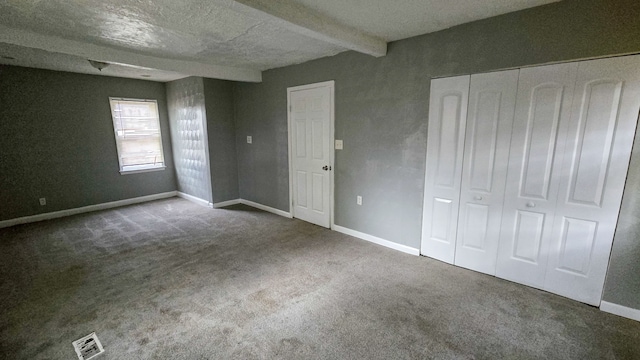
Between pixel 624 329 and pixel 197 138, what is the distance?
5873 mm

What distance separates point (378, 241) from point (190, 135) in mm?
4112

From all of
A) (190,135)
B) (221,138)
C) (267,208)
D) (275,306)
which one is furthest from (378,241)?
(190,135)

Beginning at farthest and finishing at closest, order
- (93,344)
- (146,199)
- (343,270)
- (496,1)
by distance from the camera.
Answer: (146,199), (343,270), (496,1), (93,344)

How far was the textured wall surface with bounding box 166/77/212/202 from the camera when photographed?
5.07 meters

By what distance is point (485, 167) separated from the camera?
8.71ft

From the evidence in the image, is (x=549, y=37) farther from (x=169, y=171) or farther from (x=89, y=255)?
(x=169, y=171)

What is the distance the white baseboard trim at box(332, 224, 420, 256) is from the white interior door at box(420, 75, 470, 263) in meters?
0.18

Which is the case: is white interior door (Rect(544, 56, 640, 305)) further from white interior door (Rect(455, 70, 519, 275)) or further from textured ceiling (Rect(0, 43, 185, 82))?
textured ceiling (Rect(0, 43, 185, 82))

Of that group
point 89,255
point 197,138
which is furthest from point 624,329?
point 197,138

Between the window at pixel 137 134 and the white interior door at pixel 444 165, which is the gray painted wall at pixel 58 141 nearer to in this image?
the window at pixel 137 134

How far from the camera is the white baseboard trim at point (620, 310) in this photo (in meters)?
2.13

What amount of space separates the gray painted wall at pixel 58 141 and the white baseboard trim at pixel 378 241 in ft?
14.2

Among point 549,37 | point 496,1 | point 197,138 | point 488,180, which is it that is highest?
point 496,1

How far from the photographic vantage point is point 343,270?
289cm
